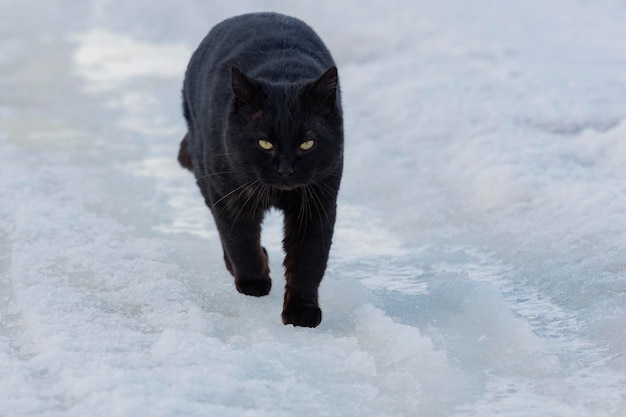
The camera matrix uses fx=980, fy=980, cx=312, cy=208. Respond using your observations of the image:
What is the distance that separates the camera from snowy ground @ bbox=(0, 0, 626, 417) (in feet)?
10.1

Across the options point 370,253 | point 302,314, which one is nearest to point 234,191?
point 302,314

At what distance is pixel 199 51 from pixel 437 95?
10.6ft

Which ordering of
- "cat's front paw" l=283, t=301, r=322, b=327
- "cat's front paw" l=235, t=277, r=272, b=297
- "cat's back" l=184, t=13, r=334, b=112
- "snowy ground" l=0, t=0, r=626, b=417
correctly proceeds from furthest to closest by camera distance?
"cat's front paw" l=235, t=277, r=272, b=297, "cat's back" l=184, t=13, r=334, b=112, "cat's front paw" l=283, t=301, r=322, b=327, "snowy ground" l=0, t=0, r=626, b=417

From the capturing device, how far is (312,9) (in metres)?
12.3

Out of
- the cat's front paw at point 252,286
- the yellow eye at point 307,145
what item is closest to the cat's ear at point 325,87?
the yellow eye at point 307,145

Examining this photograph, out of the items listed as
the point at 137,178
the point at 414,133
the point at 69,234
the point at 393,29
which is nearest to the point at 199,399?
the point at 69,234

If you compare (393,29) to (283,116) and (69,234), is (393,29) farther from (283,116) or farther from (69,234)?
(283,116)

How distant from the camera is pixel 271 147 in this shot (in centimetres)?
359

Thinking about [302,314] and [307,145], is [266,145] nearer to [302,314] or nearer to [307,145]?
[307,145]

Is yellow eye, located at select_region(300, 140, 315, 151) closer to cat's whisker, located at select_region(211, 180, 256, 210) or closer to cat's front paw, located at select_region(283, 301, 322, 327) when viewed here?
cat's whisker, located at select_region(211, 180, 256, 210)

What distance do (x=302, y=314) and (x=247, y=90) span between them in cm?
88

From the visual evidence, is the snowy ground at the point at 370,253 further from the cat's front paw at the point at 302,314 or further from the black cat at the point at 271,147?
the black cat at the point at 271,147

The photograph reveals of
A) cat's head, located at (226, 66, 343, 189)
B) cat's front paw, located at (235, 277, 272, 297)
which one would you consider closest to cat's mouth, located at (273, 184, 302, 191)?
cat's head, located at (226, 66, 343, 189)

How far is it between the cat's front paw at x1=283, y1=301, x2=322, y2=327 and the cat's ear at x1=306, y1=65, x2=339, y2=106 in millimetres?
794
